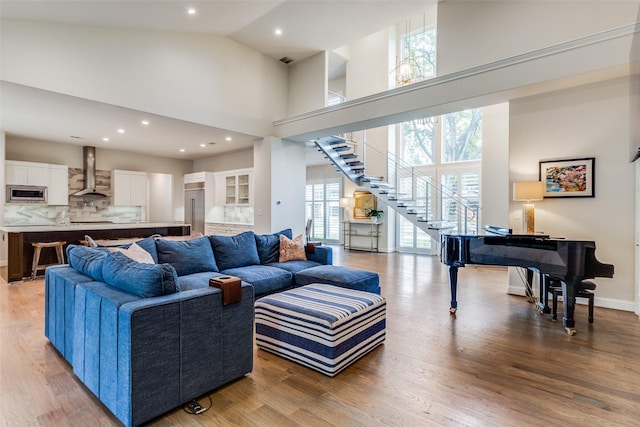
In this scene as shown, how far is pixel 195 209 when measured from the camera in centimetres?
950

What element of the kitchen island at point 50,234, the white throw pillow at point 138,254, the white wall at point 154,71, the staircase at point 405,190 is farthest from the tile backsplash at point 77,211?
the white throw pillow at point 138,254

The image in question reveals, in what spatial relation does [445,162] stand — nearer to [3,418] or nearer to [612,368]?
[612,368]

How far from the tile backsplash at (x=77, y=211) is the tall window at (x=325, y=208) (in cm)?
551

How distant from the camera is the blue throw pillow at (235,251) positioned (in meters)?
4.19

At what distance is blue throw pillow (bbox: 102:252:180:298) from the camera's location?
6.40 ft

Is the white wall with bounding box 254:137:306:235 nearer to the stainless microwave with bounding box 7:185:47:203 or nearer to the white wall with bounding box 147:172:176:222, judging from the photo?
the white wall with bounding box 147:172:176:222

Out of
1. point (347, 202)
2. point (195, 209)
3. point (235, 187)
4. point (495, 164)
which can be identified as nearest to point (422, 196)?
point (495, 164)

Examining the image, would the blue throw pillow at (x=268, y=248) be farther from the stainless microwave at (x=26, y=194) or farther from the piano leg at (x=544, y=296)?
the stainless microwave at (x=26, y=194)

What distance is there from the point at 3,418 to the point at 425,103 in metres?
5.42

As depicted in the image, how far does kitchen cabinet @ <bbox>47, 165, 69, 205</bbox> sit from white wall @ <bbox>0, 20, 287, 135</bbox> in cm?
413

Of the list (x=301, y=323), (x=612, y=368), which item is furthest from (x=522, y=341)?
(x=301, y=323)

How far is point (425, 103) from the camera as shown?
4.84 metres

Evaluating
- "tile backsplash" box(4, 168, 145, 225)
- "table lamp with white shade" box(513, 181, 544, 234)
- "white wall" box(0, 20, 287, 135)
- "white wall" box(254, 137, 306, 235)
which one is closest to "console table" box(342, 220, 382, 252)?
"white wall" box(254, 137, 306, 235)

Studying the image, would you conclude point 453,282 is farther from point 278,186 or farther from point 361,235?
point 361,235
